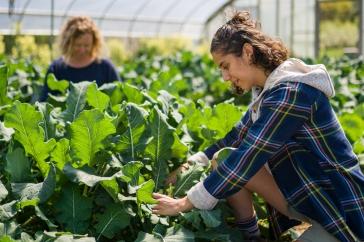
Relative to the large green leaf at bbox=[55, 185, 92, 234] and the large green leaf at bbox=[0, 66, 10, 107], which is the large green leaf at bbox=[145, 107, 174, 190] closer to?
the large green leaf at bbox=[55, 185, 92, 234]

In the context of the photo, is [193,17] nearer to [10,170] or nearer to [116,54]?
[116,54]

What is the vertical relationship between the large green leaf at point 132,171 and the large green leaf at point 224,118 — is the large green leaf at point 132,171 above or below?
below

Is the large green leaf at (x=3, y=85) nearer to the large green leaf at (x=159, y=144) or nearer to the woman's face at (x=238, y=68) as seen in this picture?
the large green leaf at (x=159, y=144)

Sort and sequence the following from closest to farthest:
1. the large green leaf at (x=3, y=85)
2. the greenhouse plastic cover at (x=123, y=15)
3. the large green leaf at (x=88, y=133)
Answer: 1. the large green leaf at (x=88, y=133)
2. the large green leaf at (x=3, y=85)
3. the greenhouse plastic cover at (x=123, y=15)

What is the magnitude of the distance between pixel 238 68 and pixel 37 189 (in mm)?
951

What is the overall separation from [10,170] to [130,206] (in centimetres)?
53

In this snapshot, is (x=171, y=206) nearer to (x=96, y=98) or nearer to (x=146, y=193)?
(x=146, y=193)

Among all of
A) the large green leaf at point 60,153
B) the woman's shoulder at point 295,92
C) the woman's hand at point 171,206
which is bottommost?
the woman's hand at point 171,206

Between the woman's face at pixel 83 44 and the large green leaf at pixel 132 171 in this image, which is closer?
the large green leaf at pixel 132 171

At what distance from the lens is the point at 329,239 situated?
A: 256 centimetres

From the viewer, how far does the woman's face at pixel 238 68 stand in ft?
8.21

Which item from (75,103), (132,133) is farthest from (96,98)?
(132,133)

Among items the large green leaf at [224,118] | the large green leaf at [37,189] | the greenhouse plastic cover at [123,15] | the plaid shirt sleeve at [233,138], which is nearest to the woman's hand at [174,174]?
the plaid shirt sleeve at [233,138]

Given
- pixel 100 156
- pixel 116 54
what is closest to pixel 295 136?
pixel 100 156
